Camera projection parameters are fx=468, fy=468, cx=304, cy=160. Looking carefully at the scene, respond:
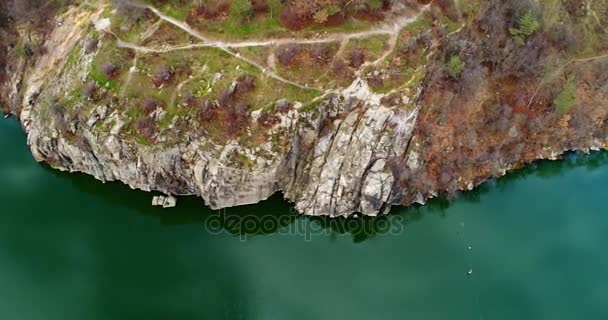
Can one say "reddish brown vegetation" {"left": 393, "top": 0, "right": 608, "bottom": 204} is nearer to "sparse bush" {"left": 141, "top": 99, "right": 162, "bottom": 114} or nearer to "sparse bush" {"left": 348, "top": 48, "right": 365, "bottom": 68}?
"sparse bush" {"left": 348, "top": 48, "right": 365, "bottom": 68}

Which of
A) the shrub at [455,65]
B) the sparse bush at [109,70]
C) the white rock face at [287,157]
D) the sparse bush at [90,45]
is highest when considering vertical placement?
the shrub at [455,65]

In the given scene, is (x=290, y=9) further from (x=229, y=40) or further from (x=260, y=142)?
(x=260, y=142)

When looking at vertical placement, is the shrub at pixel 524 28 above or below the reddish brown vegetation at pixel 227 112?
above

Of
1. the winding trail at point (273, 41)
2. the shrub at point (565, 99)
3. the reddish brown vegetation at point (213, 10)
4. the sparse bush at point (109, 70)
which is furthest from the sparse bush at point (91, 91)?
the shrub at point (565, 99)

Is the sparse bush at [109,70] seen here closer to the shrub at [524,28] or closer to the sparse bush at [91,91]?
the sparse bush at [91,91]

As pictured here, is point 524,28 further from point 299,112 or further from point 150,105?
point 150,105

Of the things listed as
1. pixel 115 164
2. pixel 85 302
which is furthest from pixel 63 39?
pixel 85 302
